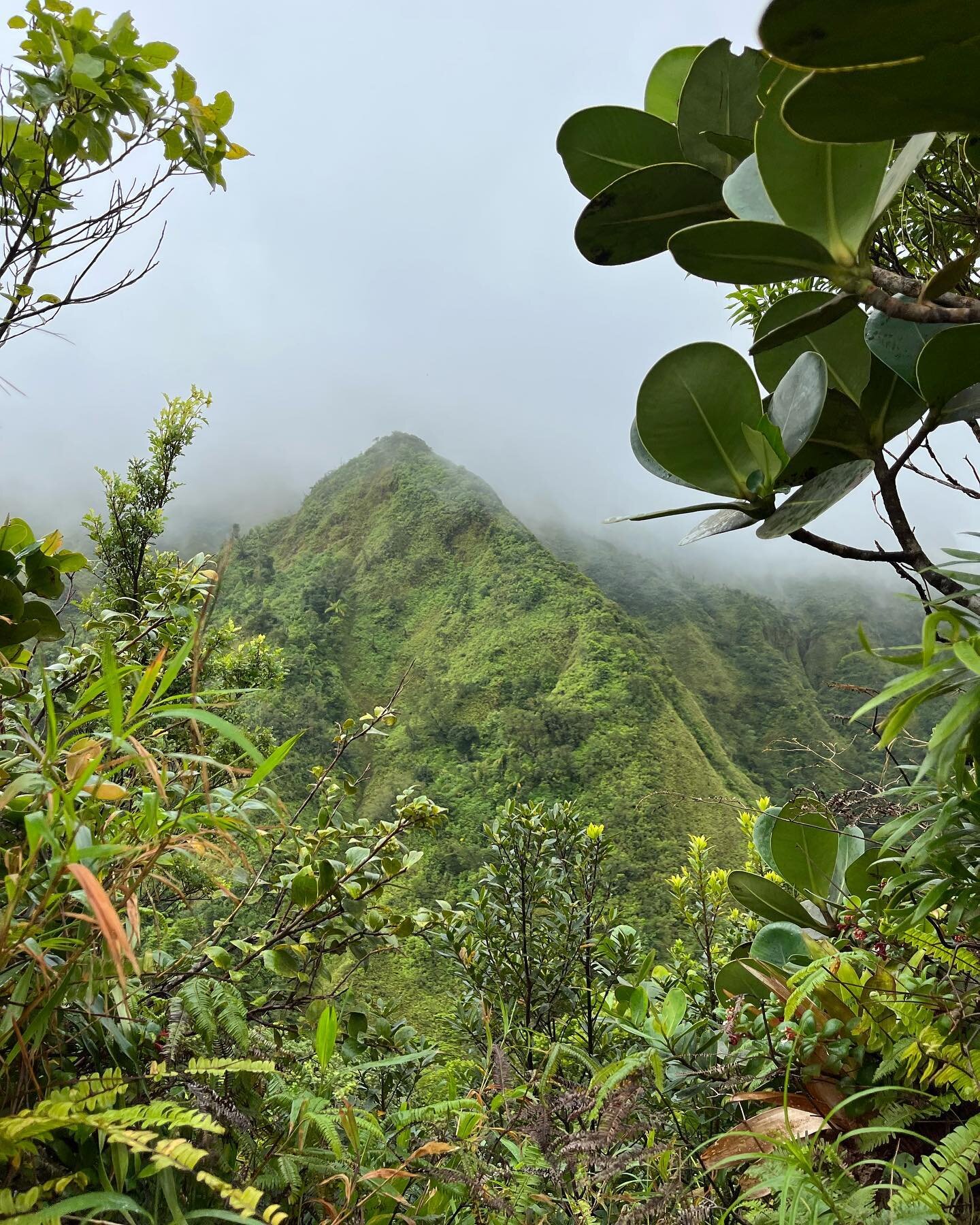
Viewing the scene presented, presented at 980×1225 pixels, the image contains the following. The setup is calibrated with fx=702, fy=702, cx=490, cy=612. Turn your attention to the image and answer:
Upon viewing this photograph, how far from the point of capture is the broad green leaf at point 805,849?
3.34 feet

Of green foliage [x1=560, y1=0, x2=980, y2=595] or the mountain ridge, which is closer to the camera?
green foliage [x1=560, y1=0, x2=980, y2=595]

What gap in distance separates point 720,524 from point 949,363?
25 cm

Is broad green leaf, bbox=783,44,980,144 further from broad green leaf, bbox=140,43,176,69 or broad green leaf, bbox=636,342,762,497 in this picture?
broad green leaf, bbox=140,43,176,69

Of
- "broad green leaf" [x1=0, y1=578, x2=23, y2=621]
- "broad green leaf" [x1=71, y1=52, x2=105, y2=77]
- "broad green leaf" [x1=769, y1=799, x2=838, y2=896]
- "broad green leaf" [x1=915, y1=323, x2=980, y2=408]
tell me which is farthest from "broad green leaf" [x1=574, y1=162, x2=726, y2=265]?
"broad green leaf" [x1=71, y1=52, x2=105, y2=77]

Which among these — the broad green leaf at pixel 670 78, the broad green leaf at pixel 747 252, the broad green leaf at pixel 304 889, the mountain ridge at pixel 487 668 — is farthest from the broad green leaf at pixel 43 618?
the mountain ridge at pixel 487 668

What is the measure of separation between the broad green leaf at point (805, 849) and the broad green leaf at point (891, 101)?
32.7 inches

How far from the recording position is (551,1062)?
0.96 metres

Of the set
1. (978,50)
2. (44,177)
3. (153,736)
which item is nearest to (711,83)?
(978,50)

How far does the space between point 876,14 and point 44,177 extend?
1652 millimetres

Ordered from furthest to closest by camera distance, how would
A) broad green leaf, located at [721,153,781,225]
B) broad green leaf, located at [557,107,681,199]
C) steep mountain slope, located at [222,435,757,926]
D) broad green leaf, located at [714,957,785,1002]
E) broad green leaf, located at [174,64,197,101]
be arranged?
steep mountain slope, located at [222,435,757,926]
broad green leaf, located at [174,64,197,101]
broad green leaf, located at [714,957,785,1002]
broad green leaf, located at [557,107,681,199]
broad green leaf, located at [721,153,781,225]

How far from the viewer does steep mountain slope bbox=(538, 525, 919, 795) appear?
30.5 meters

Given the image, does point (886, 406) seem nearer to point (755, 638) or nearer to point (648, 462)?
point (648, 462)

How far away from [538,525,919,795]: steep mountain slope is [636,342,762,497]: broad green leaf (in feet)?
81.9

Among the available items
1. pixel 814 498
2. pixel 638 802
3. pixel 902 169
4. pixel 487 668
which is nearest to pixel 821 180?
pixel 902 169
